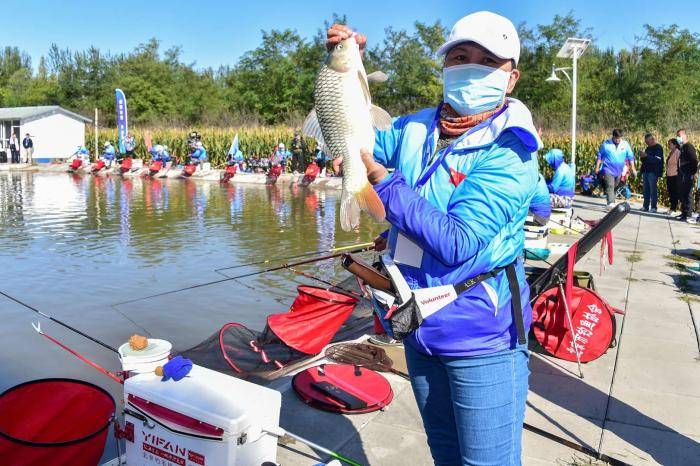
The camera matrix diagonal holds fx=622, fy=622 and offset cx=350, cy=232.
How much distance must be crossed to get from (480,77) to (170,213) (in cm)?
1593

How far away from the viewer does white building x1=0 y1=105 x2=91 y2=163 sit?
4088 cm

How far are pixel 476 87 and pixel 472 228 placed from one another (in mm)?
546

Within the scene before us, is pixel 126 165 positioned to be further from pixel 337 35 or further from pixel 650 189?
pixel 337 35

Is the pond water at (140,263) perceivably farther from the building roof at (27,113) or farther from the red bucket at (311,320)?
the building roof at (27,113)

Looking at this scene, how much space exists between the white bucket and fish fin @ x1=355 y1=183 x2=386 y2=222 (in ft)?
6.46

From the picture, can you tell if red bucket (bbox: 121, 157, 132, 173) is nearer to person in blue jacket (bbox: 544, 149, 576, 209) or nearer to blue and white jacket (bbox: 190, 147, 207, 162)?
blue and white jacket (bbox: 190, 147, 207, 162)

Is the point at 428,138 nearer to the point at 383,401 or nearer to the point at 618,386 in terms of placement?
the point at 383,401

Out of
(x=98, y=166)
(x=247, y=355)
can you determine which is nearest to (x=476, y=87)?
(x=247, y=355)

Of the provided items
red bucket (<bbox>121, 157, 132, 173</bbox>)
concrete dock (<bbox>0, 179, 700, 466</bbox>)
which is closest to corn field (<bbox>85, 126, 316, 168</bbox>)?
red bucket (<bbox>121, 157, 132, 173</bbox>)

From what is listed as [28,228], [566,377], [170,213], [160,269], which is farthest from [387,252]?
[170,213]

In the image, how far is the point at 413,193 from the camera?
1.87 meters

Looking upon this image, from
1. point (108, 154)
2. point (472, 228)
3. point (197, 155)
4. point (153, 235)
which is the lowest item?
point (153, 235)

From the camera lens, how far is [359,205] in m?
1.98

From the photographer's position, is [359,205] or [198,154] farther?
[198,154]
